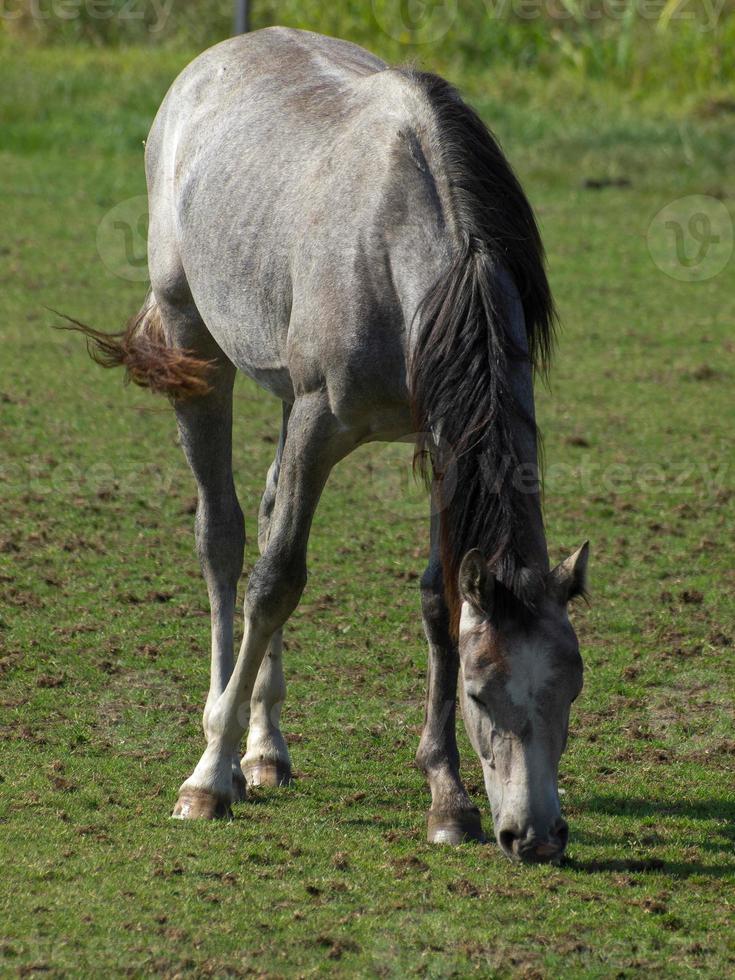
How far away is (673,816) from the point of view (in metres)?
4.37

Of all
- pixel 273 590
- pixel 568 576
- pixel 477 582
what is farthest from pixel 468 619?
pixel 273 590

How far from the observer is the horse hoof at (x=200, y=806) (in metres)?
4.24

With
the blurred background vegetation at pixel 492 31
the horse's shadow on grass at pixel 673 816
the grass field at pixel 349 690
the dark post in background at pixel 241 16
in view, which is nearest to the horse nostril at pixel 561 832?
the grass field at pixel 349 690

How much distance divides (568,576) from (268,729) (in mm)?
1464

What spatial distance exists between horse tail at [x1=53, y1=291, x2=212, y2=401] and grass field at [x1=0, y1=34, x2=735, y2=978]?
1.07m

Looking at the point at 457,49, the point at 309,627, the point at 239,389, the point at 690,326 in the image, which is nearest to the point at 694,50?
the point at 457,49

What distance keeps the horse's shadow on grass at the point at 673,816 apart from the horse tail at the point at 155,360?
1.92 metres

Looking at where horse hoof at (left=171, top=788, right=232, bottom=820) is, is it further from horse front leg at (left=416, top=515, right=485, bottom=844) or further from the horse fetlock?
horse front leg at (left=416, top=515, right=485, bottom=844)

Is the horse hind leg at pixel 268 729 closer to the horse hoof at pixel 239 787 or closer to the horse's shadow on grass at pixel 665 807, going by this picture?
the horse hoof at pixel 239 787

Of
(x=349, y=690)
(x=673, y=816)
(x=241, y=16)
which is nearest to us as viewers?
(x=673, y=816)

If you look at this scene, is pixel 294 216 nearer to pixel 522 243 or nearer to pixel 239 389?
pixel 522 243

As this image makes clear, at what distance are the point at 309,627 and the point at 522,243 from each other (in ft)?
7.66

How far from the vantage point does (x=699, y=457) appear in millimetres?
8180

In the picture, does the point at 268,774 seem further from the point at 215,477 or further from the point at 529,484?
the point at 529,484
